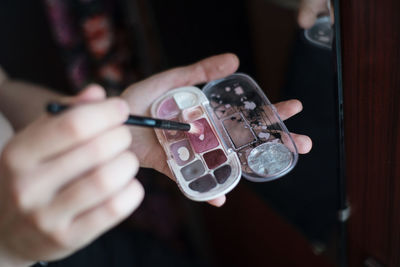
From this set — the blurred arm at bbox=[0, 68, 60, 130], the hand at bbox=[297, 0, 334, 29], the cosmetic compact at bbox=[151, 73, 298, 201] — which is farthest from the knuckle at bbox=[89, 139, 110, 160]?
the blurred arm at bbox=[0, 68, 60, 130]

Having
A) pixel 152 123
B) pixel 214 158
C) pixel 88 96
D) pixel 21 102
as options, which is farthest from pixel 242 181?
pixel 21 102

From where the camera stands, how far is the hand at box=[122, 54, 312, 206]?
568 millimetres

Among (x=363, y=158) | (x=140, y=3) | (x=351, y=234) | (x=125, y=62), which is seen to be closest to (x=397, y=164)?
(x=363, y=158)

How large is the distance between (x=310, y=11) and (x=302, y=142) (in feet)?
0.65

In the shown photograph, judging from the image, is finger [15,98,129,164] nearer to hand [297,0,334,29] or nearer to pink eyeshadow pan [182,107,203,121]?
pink eyeshadow pan [182,107,203,121]

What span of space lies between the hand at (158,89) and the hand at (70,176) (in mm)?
171

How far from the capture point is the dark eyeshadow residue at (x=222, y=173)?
0.51m

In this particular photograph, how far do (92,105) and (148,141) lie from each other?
23 centimetres

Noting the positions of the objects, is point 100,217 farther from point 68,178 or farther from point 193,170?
point 193,170

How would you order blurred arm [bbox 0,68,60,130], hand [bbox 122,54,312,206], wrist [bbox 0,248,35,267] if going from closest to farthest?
wrist [bbox 0,248,35,267] → hand [bbox 122,54,312,206] → blurred arm [bbox 0,68,60,130]

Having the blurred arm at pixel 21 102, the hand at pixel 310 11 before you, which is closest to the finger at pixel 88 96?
the hand at pixel 310 11

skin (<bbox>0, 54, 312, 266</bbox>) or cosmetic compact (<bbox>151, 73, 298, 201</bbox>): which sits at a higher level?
skin (<bbox>0, 54, 312, 266</bbox>)

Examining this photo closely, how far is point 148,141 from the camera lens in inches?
23.2

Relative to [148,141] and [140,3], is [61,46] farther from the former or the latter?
[148,141]
